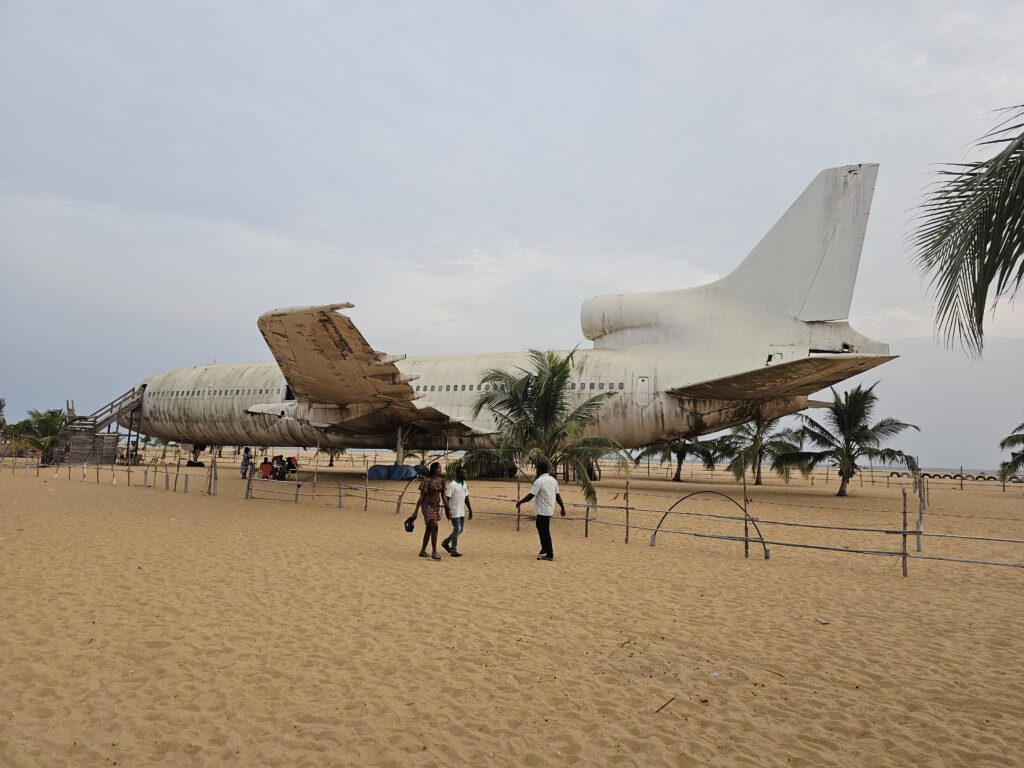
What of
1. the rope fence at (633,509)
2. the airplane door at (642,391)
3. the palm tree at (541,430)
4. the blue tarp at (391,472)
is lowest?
the rope fence at (633,509)

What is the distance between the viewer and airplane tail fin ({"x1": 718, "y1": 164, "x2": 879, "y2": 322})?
617 inches

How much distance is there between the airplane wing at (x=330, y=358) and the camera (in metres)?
12.6

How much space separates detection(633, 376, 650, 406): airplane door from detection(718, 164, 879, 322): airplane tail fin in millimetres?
3484

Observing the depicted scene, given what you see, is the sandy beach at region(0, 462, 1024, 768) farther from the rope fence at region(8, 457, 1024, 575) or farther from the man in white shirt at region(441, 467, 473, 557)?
the rope fence at region(8, 457, 1024, 575)

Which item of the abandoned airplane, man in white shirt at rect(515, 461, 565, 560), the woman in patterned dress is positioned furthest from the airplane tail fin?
the woman in patterned dress

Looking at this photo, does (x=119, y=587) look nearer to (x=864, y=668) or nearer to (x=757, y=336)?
(x=864, y=668)

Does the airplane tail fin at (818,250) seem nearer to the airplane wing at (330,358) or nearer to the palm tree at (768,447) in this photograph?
the palm tree at (768,447)

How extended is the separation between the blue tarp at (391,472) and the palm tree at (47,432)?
52.4 feet

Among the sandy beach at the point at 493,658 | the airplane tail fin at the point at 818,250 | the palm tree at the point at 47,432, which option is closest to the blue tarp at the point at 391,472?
the sandy beach at the point at 493,658

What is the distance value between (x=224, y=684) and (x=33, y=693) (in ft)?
3.35

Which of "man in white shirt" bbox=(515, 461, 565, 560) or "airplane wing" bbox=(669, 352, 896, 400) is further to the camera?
"airplane wing" bbox=(669, 352, 896, 400)

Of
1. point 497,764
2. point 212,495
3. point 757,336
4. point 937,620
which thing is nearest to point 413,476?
point 212,495

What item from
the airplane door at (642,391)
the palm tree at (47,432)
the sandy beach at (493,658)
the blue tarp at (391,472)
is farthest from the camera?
the palm tree at (47,432)

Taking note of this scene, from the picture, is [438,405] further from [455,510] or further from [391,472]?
[455,510]
